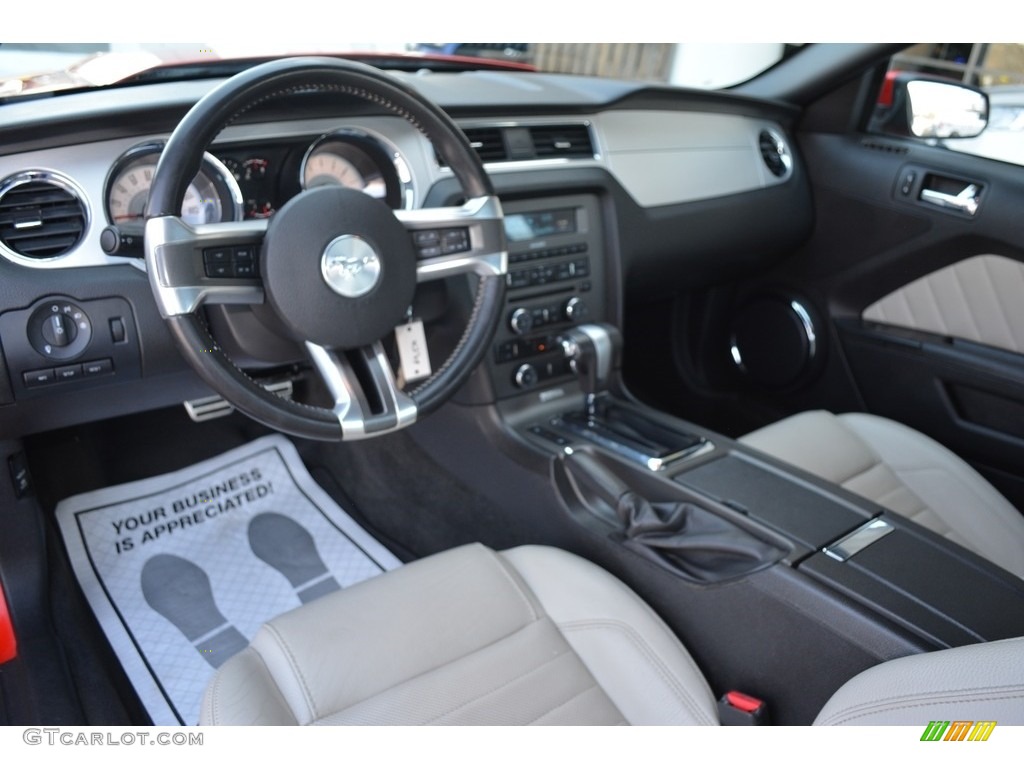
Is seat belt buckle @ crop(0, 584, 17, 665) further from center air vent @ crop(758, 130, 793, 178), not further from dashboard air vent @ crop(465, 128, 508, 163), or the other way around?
center air vent @ crop(758, 130, 793, 178)

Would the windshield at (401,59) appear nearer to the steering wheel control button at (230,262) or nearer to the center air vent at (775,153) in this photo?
the center air vent at (775,153)

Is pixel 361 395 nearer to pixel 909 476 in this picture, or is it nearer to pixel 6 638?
pixel 6 638

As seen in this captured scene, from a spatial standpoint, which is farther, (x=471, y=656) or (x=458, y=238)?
(x=458, y=238)

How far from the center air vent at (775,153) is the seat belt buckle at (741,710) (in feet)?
4.48

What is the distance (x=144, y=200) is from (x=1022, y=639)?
3.85 feet

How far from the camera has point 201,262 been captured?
99cm

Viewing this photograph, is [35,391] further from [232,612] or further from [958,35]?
[958,35]

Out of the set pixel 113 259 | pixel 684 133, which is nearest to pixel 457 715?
pixel 113 259

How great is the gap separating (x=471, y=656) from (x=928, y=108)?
1.63 meters

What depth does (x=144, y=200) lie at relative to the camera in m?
1.22

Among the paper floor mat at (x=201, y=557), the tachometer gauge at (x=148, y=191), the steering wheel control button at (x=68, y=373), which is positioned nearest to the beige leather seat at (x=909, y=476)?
the paper floor mat at (x=201, y=557)

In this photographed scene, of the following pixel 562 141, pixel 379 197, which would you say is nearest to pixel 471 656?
pixel 379 197

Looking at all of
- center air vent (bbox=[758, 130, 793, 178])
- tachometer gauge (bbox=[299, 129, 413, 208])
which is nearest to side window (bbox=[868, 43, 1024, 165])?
center air vent (bbox=[758, 130, 793, 178])

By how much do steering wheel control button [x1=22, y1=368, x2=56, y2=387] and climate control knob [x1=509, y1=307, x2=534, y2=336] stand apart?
0.73 meters
